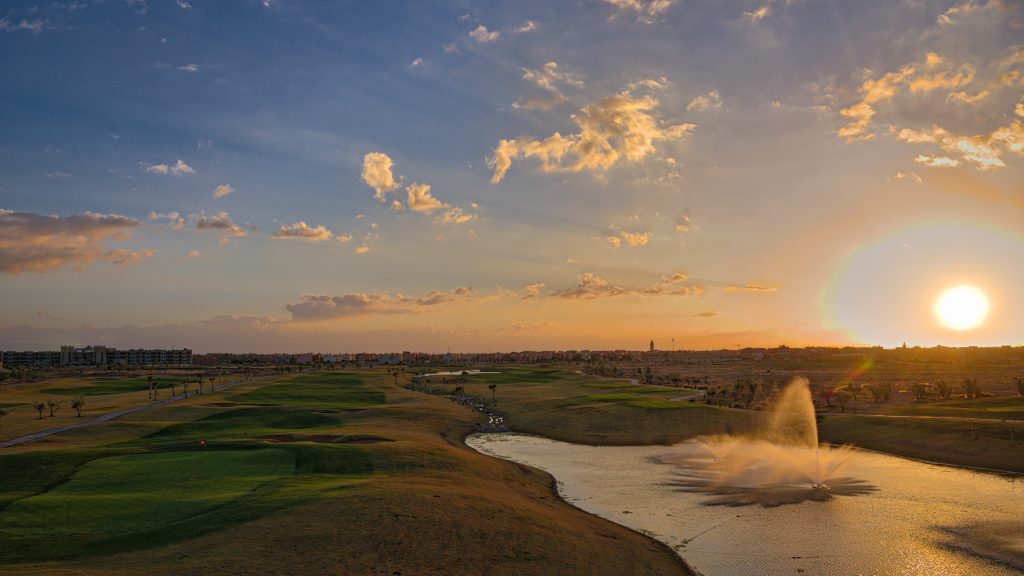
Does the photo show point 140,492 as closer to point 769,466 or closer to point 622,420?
point 769,466

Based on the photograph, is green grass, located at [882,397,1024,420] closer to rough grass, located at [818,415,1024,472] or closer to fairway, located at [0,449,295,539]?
rough grass, located at [818,415,1024,472]

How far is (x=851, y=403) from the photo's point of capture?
79.8 meters

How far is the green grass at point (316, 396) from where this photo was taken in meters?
90.3

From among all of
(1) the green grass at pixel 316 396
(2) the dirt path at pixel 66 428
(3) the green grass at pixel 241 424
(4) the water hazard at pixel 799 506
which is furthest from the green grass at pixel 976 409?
(2) the dirt path at pixel 66 428

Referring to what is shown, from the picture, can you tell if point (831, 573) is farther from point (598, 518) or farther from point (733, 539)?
point (598, 518)

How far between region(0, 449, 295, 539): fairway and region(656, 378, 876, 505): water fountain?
88.6 feet

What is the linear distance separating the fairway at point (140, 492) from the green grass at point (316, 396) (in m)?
41.9

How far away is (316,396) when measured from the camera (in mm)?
101562

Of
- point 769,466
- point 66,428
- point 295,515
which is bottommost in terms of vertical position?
point 66,428

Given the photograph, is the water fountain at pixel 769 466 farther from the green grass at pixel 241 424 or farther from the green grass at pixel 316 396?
the green grass at pixel 316 396

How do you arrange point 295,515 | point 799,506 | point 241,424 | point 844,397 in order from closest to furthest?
point 295,515 < point 799,506 < point 241,424 < point 844,397

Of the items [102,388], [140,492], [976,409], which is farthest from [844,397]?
[102,388]

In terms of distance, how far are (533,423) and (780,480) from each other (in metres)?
34.6

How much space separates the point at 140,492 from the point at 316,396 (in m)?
70.8
